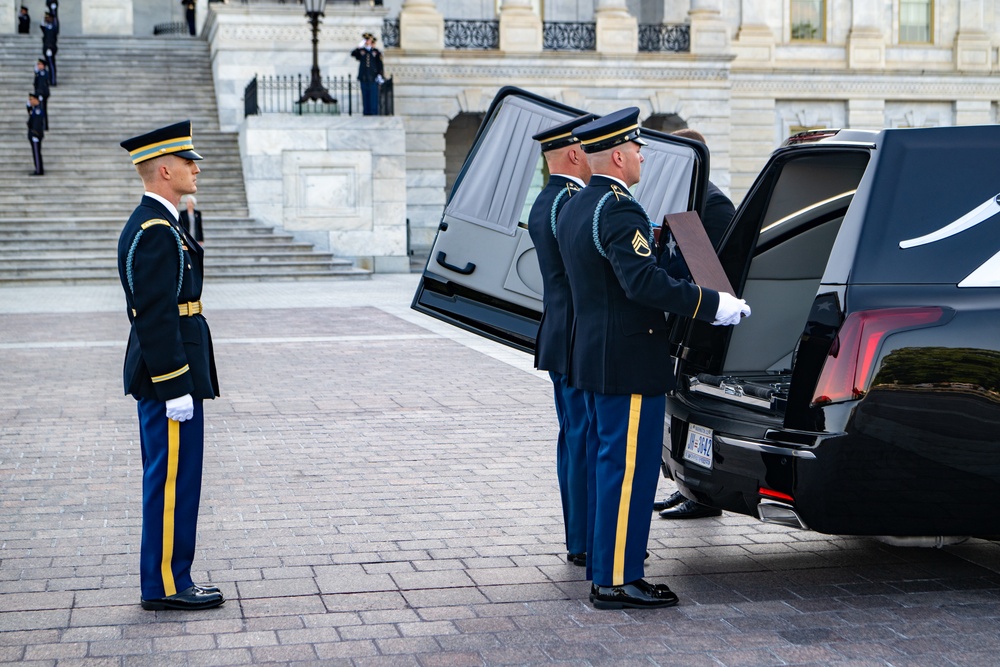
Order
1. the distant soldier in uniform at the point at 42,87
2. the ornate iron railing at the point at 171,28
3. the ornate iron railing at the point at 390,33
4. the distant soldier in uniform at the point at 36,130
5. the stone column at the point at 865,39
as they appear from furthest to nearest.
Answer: the ornate iron railing at the point at 171,28
the stone column at the point at 865,39
the ornate iron railing at the point at 390,33
the distant soldier in uniform at the point at 42,87
the distant soldier in uniform at the point at 36,130

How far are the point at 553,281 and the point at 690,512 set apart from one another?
1.76m

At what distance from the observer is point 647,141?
20.6ft

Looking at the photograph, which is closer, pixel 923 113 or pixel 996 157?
pixel 996 157

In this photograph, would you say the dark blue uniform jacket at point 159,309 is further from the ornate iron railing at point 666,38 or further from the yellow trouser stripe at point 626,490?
the ornate iron railing at point 666,38

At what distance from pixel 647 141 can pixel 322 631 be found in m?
2.86

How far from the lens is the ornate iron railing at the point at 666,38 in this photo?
38188mm

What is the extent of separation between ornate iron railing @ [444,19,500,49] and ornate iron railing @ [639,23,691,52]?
4.34 metres

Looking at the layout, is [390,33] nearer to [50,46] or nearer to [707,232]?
[50,46]

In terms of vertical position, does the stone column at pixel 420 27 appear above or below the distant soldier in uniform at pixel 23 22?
below

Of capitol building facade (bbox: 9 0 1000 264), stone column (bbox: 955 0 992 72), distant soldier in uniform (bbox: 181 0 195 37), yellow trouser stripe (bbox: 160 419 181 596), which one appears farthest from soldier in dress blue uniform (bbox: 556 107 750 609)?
stone column (bbox: 955 0 992 72)

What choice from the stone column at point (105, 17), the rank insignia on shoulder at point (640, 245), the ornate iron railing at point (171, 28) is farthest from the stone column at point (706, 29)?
the rank insignia on shoulder at point (640, 245)

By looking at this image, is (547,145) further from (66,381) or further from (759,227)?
(66,381)

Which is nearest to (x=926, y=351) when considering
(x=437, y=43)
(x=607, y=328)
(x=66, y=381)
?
(x=607, y=328)

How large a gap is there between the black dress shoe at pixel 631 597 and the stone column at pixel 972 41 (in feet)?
134
